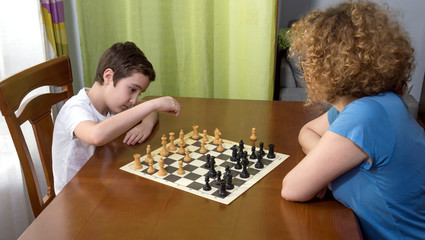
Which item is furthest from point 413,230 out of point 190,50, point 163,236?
point 190,50

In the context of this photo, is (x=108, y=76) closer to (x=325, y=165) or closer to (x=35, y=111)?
(x=35, y=111)

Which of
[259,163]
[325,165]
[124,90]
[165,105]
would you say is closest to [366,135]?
[325,165]

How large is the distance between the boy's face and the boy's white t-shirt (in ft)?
0.29

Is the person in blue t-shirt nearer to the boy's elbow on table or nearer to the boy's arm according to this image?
the boy's elbow on table

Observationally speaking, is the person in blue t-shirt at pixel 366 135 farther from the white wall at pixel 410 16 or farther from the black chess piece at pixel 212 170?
the white wall at pixel 410 16

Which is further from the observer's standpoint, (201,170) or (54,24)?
(54,24)

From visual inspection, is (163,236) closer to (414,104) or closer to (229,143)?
(229,143)

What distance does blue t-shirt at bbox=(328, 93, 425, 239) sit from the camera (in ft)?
3.24

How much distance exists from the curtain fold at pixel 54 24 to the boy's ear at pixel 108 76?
0.91 m

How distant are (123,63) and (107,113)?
26cm

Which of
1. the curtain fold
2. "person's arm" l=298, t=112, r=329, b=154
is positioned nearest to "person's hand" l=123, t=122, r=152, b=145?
"person's arm" l=298, t=112, r=329, b=154

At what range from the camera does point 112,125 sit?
135cm

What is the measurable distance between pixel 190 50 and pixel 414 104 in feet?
6.07

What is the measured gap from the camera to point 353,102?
1047 millimetres
